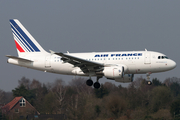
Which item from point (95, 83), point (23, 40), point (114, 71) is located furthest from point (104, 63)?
point (23, 40)

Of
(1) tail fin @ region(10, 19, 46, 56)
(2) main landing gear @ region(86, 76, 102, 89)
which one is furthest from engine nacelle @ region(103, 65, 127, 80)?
(1) tail fin @ region(10, 19, 46, 56)

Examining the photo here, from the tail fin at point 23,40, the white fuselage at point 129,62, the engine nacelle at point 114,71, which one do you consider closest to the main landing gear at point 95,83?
the white fuselage at point 129,62

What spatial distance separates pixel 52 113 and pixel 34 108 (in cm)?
1051

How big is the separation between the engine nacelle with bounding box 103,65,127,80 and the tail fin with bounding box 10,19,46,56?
36.3 feet

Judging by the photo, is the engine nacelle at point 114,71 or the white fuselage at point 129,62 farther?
the white fuselage at point 129,62

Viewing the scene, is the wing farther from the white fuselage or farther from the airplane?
the white fuselage

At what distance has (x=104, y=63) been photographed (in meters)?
41.6

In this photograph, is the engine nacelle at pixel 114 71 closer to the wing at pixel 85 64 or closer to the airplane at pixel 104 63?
the airplane at pixel 104 63

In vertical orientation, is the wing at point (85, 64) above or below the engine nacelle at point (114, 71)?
above

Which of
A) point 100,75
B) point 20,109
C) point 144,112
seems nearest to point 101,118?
point 144,112

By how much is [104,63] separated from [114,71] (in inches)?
81.3

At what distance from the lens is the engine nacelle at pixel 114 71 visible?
40084 millimetres

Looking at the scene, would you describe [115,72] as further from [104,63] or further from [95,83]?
[95,83]

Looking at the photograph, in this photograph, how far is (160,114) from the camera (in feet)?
223
